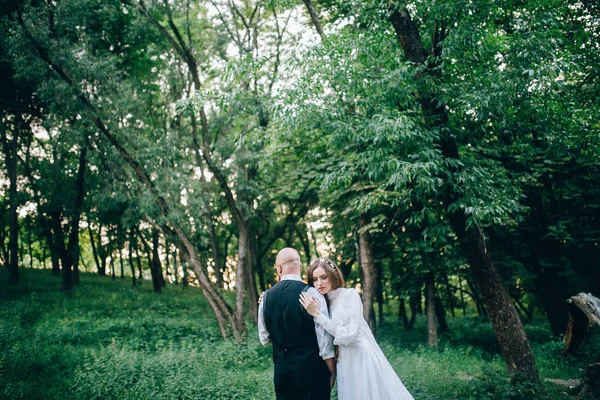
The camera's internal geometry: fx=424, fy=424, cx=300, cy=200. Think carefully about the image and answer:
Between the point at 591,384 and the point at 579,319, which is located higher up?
the point at 579,319

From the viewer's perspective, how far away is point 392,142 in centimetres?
698

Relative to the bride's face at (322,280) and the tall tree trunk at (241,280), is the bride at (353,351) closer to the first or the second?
the bride's face at (322,280)

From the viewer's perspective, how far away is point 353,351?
4.27 m

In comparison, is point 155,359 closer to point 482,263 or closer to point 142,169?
point 142,169

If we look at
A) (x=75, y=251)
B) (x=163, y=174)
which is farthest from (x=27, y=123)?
(x=163, y=174)

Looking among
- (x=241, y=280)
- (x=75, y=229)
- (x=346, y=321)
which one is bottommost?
(x=346, y=321)

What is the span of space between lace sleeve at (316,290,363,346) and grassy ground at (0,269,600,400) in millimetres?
3742

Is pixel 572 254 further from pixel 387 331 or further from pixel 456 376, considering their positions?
pixel 387 331

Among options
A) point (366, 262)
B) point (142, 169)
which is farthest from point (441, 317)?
point (142, 169)

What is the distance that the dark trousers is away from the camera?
3.86 metres

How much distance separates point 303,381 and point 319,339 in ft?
1.29

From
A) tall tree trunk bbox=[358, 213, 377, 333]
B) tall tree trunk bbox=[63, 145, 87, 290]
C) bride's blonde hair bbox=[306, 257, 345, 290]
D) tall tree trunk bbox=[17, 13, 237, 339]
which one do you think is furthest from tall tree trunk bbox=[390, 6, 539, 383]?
tall tree trunk bbox=[63, 145, 87, 290]

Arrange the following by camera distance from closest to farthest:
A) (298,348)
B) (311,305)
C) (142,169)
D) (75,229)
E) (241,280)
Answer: (311,305) < (298,348) < (142,169) < (241,280) < (75,229)

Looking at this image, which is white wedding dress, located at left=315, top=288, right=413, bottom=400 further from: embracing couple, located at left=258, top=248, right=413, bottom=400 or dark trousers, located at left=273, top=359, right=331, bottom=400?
dark trousers, located at left=273, top=359, right=331, bottom=400
